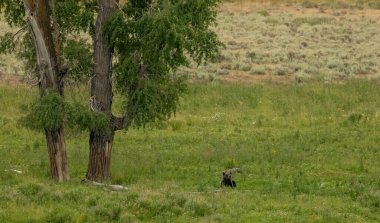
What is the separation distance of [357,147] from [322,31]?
3716cm

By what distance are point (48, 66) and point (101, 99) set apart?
4.54 feet

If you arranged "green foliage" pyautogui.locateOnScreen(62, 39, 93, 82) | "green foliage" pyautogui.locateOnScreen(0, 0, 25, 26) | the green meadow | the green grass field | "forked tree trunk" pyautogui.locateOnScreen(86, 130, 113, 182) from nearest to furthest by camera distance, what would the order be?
the green grass field, the green meadow, "forked tree trunk" pyautogui.locateOnScreen(86, 130, 113, 182), "green foliage" pyautogui.locateOnScreen(62, 39, 93, 82), "green foliage" pyautogui.locateOnScreen(0, 0, 25, 26)

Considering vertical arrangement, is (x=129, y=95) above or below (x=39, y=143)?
above

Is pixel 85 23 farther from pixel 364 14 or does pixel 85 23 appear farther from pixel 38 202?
pixel 364 14

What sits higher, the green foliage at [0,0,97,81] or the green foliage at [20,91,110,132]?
the green foliage at [0,0,97,81]

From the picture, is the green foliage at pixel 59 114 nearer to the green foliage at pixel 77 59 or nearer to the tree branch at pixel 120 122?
the tree branch at pixel 120 122

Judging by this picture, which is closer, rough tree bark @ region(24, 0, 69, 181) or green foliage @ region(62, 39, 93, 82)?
rough tree bark @ region(24, 0, 69, 181)

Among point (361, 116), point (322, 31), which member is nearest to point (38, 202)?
point (361, 116)

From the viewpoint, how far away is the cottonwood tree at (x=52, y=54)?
17.0m

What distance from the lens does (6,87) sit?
1241 inches

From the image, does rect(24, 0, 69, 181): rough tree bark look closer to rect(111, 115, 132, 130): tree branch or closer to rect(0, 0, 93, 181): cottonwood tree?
rect(0, 0, 93, 181): cottonwood tree

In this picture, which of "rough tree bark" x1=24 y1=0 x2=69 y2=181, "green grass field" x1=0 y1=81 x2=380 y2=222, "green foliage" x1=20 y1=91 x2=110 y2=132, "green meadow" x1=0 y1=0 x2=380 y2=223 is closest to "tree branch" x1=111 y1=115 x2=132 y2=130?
"green foliage" x1=20 y1=91 x2=110 y2=132

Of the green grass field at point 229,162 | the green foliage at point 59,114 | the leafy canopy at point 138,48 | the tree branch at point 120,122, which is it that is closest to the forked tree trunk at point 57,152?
the green grass field at point 229,162

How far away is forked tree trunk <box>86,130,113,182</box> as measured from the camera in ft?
58.5
